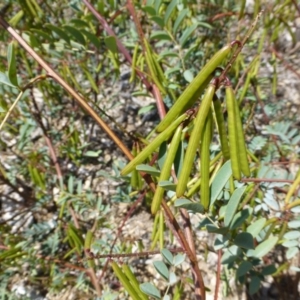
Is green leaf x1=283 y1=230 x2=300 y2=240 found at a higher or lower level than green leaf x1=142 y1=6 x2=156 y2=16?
lower

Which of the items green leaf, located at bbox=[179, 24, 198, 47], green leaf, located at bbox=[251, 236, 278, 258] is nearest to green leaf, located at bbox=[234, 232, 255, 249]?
green leaf, located at bbox=[251, 236, 278, 258]

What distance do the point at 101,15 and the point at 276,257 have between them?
2.57 ft

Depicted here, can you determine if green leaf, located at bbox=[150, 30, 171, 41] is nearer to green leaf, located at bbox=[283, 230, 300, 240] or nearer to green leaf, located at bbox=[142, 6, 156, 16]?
green leaf, located at bbox=[142, 6, 156, 16]

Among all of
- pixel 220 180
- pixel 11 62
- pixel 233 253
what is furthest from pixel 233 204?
pixel 11 62

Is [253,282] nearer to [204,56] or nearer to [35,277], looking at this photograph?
[35,277]

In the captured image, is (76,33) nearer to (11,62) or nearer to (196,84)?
(11,62)

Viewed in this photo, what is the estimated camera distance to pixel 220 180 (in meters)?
0.61

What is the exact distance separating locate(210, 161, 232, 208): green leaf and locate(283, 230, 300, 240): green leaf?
20cm

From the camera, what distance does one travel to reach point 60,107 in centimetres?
144

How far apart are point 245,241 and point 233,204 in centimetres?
10

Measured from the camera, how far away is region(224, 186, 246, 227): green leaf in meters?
0.59

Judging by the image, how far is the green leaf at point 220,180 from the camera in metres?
0.59

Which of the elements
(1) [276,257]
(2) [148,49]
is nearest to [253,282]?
(1) [276,257]

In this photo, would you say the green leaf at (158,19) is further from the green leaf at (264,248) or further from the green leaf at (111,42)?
the green leaf at (264,248)
